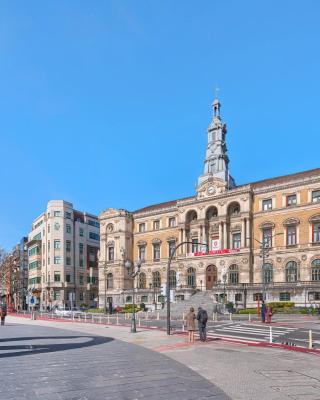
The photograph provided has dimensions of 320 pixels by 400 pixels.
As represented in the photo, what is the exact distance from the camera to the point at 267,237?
63.5 m

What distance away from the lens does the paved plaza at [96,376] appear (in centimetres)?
1109

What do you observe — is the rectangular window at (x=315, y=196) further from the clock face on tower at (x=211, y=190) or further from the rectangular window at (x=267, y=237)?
the clock face on tower at (x=211, y=190)

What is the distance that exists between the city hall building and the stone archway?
0.50 feet

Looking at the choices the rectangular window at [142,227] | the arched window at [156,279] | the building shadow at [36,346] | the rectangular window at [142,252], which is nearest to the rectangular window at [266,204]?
the arched window at [156,279]

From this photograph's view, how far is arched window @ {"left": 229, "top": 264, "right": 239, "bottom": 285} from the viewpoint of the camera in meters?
64.7

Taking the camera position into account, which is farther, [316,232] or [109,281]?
[109,281]

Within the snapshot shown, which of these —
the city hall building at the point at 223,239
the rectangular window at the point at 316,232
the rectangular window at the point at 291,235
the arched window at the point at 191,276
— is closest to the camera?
the rectangular window at the point at 316,232

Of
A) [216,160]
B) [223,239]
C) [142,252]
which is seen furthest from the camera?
[142,252]

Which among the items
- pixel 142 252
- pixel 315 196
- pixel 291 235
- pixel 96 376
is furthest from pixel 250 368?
pixel 142 252

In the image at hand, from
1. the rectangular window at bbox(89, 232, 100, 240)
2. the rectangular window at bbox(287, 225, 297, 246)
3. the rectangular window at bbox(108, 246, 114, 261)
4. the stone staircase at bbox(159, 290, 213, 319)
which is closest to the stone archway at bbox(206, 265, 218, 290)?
the stone staircase at bbox(159, 290, 213, 319)

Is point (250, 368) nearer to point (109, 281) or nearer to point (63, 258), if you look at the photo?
point (109, 281)

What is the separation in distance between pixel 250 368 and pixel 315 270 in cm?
4623

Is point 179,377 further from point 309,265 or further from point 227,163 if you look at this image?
point 227,163

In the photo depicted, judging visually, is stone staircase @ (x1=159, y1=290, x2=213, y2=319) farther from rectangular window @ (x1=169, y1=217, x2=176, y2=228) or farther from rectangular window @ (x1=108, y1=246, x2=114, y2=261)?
rectangular window @ (x1=108, y1=246, x2=114, y2=261)
